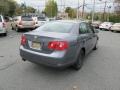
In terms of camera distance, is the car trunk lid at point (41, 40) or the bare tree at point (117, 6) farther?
the bare tree at point (117, 6)

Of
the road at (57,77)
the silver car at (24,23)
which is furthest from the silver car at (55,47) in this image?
the silver car at (24,23)

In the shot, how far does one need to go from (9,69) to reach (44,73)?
1130mm

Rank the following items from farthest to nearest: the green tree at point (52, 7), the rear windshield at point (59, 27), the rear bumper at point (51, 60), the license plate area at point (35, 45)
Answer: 1. the green tree at point (52, 7)
2. the rear windshield at point (59, 27)
3. the license plate area at point (35, 45)
4. the rear bumper at point (51, 60)

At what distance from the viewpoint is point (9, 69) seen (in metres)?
5.13

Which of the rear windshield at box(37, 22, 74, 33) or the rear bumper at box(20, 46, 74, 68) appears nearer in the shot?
the rear bumper at box(20, 46, 74, 68)

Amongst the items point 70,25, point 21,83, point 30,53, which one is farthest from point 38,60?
point 70,25

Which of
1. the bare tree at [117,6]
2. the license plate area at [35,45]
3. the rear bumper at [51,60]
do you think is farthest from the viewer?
the bare tree at [117,6]

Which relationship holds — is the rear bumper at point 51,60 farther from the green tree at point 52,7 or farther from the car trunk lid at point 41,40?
the green tree at point 52,7

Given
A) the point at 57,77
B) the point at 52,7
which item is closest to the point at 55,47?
the point at 57,77

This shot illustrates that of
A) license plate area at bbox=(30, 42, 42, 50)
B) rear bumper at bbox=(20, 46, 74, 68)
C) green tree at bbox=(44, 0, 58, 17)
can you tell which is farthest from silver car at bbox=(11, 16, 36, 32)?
green tree at bbox=(44, 0, 58, 17)

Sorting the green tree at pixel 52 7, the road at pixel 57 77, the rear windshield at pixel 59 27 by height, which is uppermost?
the green tree at pixel 52 7

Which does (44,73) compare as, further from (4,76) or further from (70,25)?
(70,25)

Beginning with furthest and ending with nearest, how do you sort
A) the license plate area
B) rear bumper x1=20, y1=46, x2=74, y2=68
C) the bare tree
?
the bare tree → the license plate area → rear bumper x1=20, y1=46, x2=74, y2=68

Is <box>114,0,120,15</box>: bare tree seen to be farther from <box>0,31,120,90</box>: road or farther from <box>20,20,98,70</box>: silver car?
<box>20,20,98,70</box>: silver car
